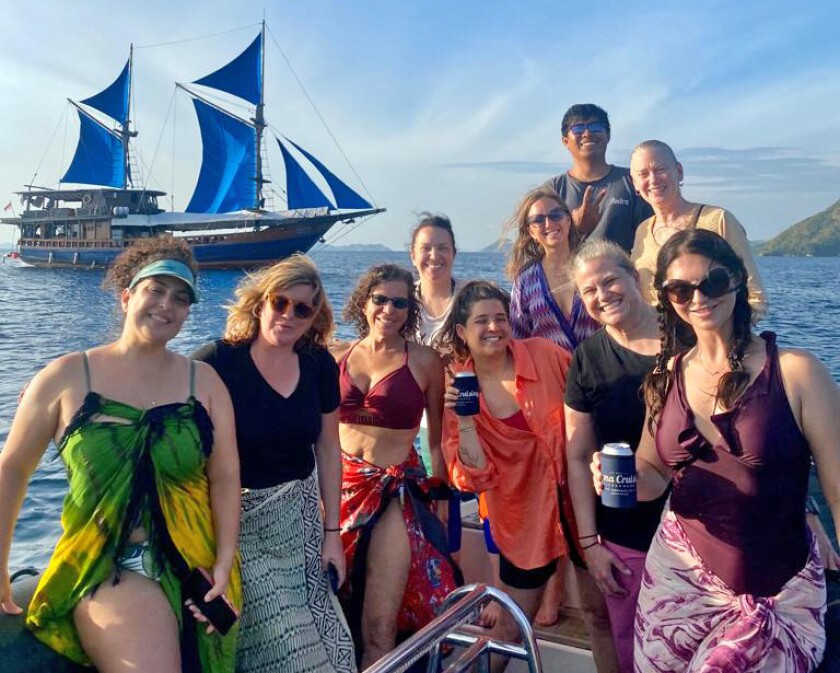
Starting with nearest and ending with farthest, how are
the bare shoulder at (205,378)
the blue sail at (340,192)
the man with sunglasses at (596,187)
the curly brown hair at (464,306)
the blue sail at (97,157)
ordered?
1. the bare shoulder at (205,378)
2. the curly brown hair at (464,306)
3. the man with sunglasses at (596,187)
4. the blue sail at (340,192)
5. the blue sail at (97,157)

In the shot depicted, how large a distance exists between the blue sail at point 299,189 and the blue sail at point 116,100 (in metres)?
17.6

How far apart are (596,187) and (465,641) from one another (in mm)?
2535

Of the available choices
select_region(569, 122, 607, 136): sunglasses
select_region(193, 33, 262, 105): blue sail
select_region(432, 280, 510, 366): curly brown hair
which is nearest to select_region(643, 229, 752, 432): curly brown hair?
select_region(432, 280, 510, 366): curly brown hair

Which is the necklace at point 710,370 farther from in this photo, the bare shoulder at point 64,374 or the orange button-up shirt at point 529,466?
the bare shoulder at point 64,374

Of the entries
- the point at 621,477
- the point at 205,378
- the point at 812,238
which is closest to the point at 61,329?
the point at 205,378

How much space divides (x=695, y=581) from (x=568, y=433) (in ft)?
2.24

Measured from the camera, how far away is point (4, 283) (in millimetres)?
42562

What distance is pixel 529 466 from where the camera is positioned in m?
2.86

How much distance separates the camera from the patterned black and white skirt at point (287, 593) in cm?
237

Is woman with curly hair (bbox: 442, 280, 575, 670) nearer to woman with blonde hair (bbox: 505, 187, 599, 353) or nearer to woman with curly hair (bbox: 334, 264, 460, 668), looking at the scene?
woman with curly hair (bbox: 334, 264, 460, 668)

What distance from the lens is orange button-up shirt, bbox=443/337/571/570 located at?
2.83 metres

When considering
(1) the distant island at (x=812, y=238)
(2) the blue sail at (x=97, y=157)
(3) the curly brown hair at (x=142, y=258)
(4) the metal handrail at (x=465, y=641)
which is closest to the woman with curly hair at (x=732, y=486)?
(4) the metal handrail at (x=465, y=641)

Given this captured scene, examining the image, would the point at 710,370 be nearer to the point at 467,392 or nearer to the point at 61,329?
the point at 467,392

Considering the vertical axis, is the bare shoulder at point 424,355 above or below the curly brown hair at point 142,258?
below
